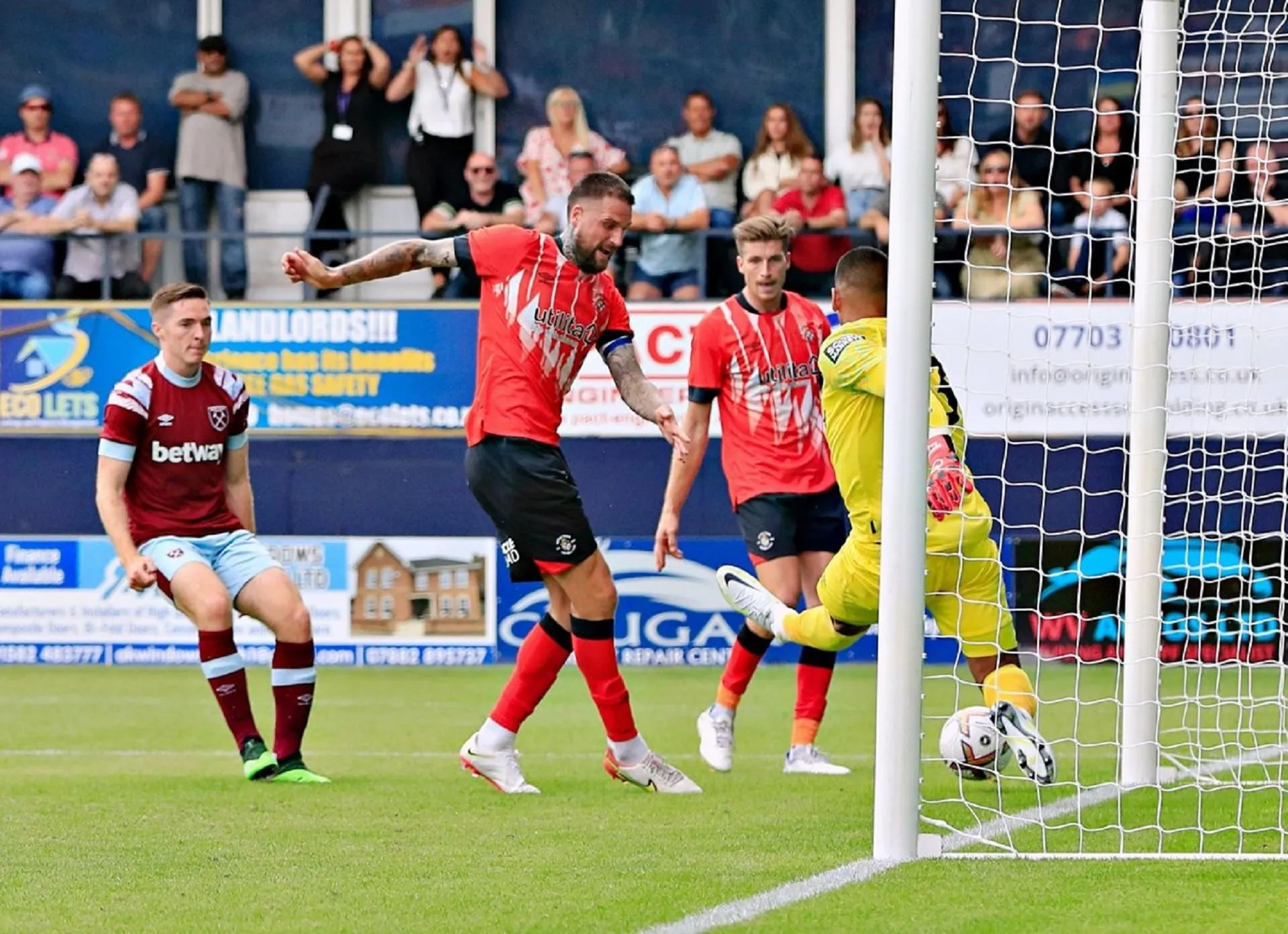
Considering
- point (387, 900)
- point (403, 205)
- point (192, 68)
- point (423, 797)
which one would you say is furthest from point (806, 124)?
point (387, 900)

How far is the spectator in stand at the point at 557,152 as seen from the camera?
53.4 feet

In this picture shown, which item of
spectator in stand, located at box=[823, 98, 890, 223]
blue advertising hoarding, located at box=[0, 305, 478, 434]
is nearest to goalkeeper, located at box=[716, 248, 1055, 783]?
blue advertising hoarding, located at box=[0, 305, 478, 434]

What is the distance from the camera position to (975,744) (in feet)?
20.9

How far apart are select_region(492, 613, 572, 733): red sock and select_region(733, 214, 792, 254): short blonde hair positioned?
1.84m

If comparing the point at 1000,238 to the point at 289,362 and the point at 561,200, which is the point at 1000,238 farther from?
the point at 289,362

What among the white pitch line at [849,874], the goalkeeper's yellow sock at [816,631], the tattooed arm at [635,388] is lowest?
the white pitch line at [849,874]

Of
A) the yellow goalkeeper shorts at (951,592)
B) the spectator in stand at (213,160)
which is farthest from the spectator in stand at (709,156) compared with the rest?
the yellow goalkeeper shorts at (951,592)

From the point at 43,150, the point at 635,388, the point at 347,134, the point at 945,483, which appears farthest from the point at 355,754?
the point at 43,150

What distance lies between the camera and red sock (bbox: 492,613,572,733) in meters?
7.36

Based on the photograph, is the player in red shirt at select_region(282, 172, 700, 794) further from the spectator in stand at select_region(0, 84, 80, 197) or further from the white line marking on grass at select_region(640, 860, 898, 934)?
the spectator in stand at select_region(0, 84, 80, 197)

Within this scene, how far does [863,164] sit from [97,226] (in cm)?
634

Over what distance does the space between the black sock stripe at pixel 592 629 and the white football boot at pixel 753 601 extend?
454 millimetres

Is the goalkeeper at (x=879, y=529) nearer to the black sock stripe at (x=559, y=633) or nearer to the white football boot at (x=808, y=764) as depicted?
the black sock stripe at (x=559, y=633)

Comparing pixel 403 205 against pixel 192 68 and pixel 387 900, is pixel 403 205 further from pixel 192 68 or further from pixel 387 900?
pixel 387 900
